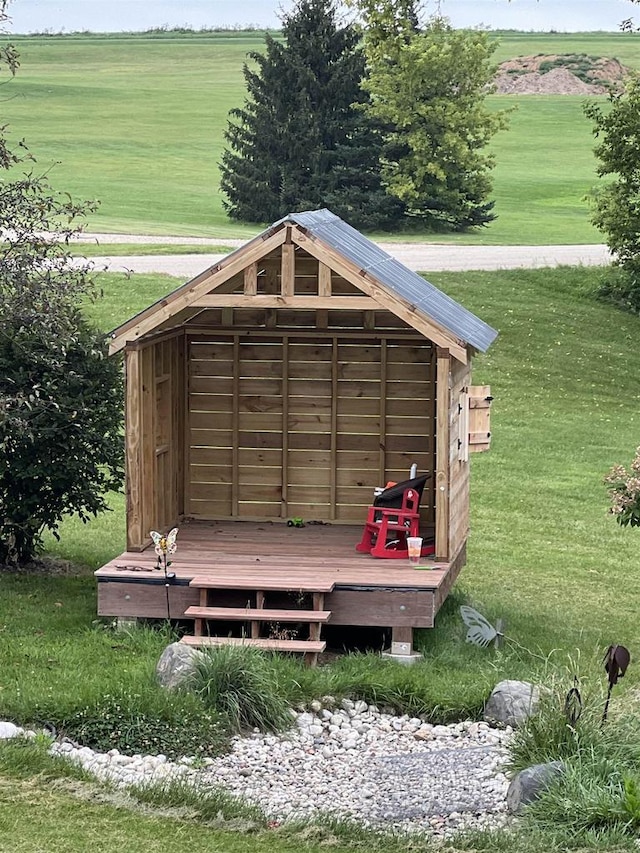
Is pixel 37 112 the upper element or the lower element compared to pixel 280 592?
upper

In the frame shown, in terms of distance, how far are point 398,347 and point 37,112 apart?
53.2 meters

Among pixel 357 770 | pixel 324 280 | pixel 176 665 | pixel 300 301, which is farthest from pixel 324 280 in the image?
pixel 357 770

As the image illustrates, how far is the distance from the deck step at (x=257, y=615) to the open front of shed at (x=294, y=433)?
0.06ft

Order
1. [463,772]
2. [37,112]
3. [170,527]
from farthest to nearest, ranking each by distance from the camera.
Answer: [37,112] < [170,527] < [463,772]

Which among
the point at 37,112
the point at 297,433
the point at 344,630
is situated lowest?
the point at 344,630

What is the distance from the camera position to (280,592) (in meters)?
11.5

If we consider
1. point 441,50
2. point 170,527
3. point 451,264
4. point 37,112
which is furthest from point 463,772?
point 37,112

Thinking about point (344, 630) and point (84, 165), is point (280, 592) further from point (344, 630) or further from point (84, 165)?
point (84, 165)

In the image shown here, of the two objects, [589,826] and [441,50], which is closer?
[589,826]

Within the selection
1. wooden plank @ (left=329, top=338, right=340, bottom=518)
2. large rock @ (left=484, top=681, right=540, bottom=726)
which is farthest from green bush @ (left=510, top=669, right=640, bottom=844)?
wooden plank @ (left=329, top=338, right=340, bottom=518)

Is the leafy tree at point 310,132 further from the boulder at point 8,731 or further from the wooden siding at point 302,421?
the boulder at point 8,731

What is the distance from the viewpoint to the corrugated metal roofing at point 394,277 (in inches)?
454

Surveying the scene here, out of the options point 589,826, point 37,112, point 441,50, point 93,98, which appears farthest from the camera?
point 93,98

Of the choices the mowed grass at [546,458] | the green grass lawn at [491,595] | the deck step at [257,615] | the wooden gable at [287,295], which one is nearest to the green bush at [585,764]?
the green grass lawn at [491,595]
